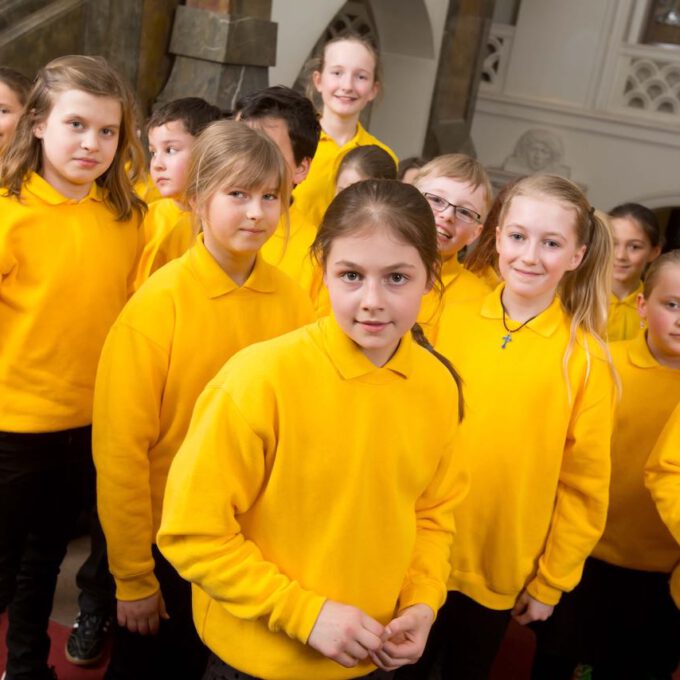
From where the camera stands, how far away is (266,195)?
184cm

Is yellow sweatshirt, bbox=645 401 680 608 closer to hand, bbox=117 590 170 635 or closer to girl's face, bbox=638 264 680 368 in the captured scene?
girl's face, bbox=638 264 680 368

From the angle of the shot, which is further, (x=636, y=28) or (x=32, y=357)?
(x=636, y=28)

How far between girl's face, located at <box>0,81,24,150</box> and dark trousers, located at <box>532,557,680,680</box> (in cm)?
201

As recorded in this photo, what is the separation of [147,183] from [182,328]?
1.15 metres

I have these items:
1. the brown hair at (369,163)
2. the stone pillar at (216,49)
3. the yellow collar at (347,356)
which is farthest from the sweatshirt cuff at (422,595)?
the stone pillar at (216,49)


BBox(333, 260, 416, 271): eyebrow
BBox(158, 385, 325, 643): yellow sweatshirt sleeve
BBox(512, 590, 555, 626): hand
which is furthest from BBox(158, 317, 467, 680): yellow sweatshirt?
BBox(512, 590, 555, 626): hand

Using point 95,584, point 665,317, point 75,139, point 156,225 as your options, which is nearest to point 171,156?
point 156,225

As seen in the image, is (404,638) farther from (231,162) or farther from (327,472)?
(231,162)

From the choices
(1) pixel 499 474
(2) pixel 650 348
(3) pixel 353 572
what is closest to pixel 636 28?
(2) pixel 650 348

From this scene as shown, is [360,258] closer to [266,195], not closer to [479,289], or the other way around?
[266,195]

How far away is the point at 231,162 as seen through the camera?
5.82 ft

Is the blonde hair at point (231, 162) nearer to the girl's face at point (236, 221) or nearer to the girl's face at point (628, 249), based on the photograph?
the girl's face at point (236, 221)

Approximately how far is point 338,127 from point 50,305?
1.76m

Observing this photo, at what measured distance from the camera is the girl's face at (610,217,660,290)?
10.5ft
